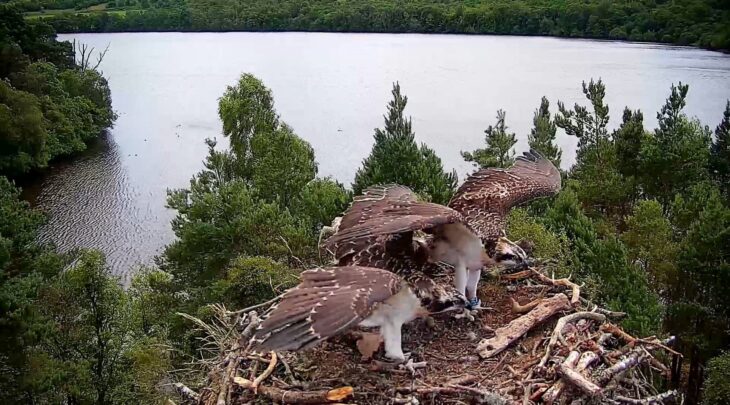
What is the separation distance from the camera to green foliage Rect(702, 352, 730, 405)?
16.2 m

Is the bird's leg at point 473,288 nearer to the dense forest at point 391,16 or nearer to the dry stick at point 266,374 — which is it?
the dry stick at point 266,374

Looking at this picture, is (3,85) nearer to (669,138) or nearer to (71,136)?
(71,136)

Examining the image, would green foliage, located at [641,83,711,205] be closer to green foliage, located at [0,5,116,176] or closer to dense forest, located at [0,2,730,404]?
dense forest, located at [0,2,730,404]

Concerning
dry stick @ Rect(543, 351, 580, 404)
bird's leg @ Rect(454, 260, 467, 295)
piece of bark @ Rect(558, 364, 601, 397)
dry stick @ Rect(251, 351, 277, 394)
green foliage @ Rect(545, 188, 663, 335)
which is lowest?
green foliage @ Rect(545, 188, 663, 335)

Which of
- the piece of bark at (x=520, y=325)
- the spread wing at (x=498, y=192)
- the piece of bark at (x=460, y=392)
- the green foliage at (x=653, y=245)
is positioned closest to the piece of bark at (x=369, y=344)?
the piece of bark at (x=460, y=392)

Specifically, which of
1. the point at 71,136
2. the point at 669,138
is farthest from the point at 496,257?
the point at 71,136

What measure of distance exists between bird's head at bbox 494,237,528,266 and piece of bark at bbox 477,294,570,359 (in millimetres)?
601

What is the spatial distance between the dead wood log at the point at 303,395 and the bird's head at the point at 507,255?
105 inches

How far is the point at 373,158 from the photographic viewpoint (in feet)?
69.6

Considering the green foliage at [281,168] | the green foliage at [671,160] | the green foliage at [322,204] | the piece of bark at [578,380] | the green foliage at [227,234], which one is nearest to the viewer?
the piece of bark at [578,380]

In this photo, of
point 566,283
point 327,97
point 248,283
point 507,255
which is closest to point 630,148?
point 248,283

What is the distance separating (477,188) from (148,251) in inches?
937

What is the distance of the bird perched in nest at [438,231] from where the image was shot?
719 centimetres

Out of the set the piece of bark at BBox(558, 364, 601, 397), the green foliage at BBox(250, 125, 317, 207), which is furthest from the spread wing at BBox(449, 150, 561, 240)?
the green foliage at BBox(250, 125, 317, 207)
